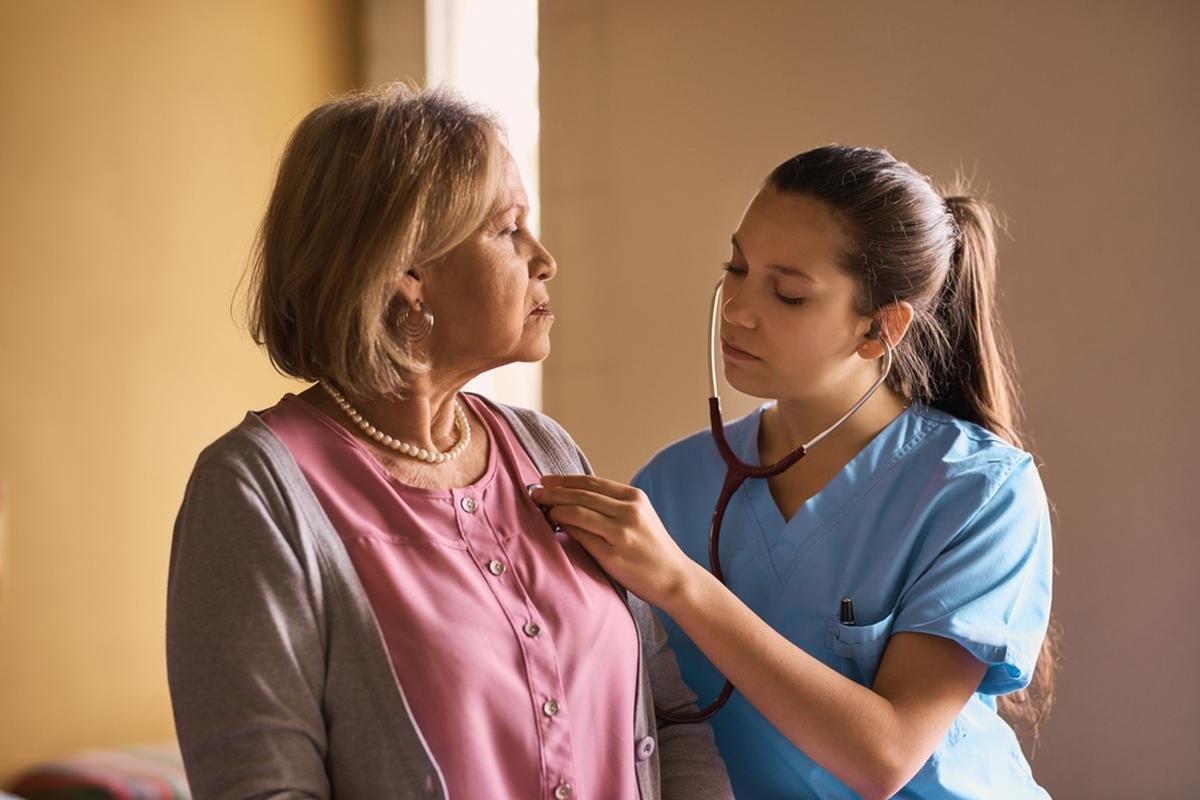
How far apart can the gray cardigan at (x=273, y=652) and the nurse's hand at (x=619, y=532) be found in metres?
0.25

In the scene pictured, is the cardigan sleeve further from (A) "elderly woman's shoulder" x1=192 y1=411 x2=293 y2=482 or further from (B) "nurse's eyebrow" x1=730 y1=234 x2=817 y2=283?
(B) "nurse's eyebrow" x1=730 y1=234 x2=817 y2=283

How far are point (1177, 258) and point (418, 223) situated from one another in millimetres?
1450

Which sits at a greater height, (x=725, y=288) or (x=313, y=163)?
(x=313, y=163)

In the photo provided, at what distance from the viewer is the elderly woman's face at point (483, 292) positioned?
122 cm

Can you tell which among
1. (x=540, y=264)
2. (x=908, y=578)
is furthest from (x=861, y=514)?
(x=540, y=264)

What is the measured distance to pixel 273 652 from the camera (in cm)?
101

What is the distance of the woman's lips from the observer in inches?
62.1

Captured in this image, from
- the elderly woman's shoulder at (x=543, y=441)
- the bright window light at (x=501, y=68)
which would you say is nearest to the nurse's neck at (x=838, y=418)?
the elderly woman's shoulder at (x=543, y=441)

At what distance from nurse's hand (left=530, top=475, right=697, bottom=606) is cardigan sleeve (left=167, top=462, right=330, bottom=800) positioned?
0.95 feet

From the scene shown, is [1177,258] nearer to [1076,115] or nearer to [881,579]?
[1076,115]

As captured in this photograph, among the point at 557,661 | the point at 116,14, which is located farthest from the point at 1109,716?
the point at 116,14

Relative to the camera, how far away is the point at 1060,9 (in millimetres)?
2168

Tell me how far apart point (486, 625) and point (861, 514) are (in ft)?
1.95

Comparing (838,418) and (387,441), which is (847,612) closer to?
(838,418)
